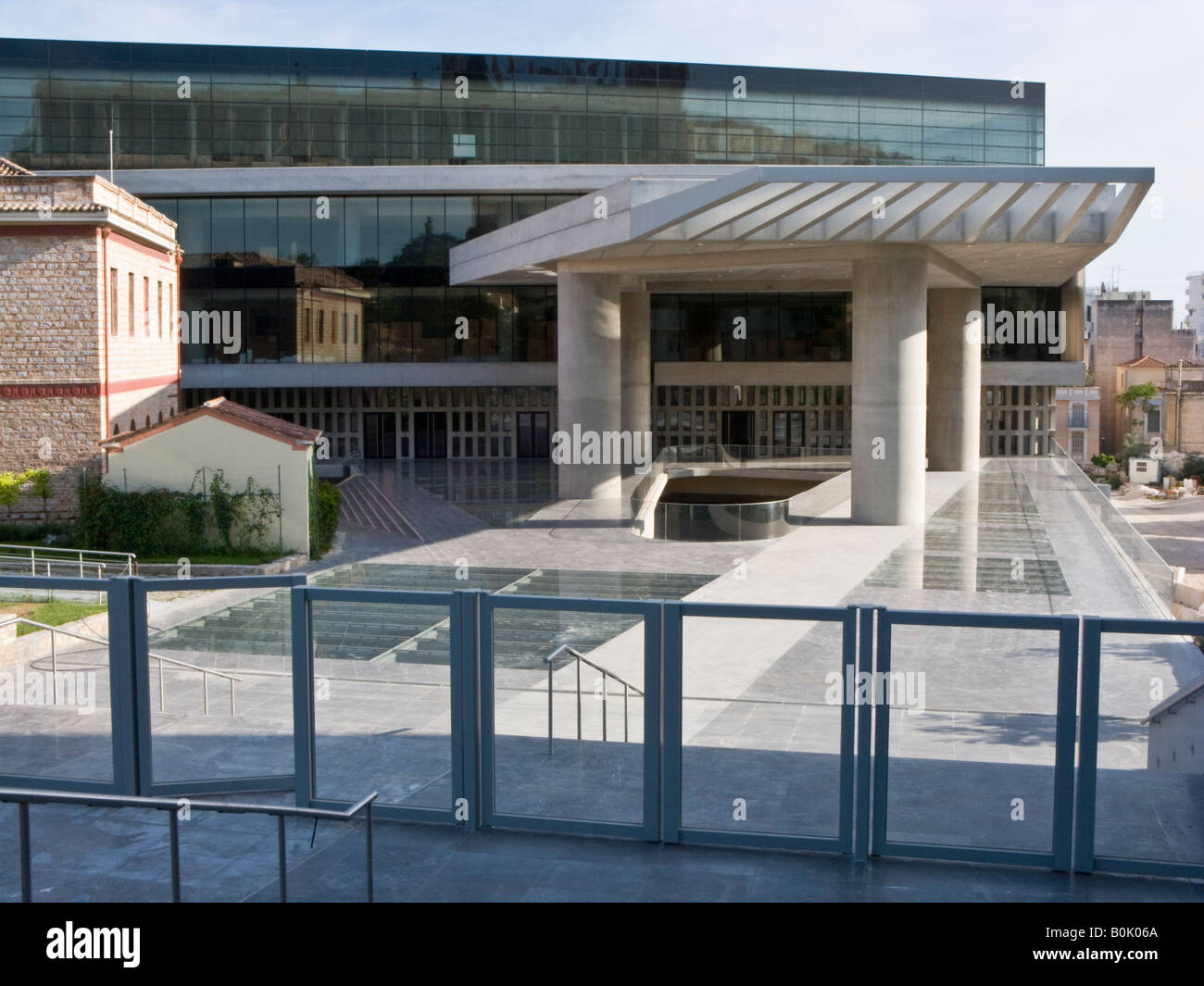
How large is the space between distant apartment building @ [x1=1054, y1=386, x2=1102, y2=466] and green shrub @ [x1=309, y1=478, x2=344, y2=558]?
7101 cm

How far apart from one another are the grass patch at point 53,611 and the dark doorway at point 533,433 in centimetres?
4007

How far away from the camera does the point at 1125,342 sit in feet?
300

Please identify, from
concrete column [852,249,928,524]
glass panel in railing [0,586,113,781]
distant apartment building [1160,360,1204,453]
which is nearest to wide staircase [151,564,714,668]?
glass panel in railing [0,586,113,781]

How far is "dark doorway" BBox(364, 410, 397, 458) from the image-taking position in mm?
51031

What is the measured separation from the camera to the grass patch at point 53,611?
10.6 metres

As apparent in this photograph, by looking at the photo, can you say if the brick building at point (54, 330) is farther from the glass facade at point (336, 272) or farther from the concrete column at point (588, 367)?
the glass facade at point (336, 272)

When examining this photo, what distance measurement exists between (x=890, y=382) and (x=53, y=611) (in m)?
20.7

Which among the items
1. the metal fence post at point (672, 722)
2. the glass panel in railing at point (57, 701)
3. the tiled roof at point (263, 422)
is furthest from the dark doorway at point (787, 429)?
the metal fence post at point (672, 722)

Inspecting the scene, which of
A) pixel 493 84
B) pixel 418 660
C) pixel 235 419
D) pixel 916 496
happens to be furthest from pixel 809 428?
pixel 418 660

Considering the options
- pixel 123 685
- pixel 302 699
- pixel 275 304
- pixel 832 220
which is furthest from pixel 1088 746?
pixel 275 304

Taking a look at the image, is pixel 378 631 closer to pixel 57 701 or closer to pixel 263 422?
pixel 57 701

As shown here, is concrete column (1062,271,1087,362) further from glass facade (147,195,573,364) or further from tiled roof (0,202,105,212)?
tiled roof (0,202,105,212)

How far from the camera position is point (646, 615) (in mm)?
8461

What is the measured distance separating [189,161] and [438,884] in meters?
44.1
